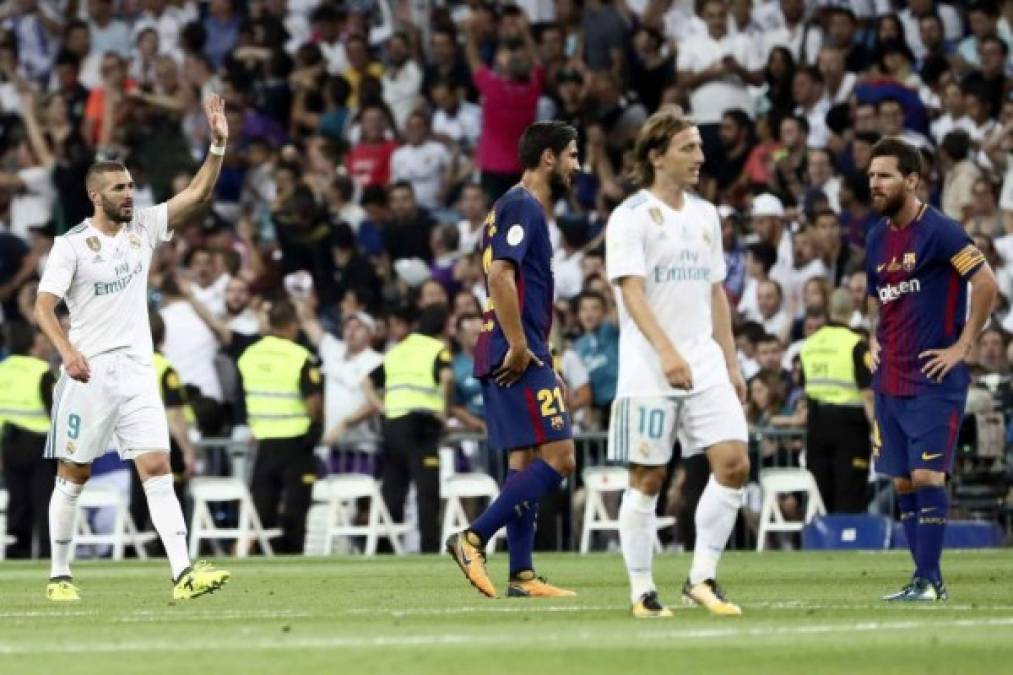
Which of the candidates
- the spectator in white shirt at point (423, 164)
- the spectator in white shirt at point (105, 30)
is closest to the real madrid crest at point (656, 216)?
the spectator in white shirt at point (423, 164)

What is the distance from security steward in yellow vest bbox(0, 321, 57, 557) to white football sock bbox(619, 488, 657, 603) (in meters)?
12.7

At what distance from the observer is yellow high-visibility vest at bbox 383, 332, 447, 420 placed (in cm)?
2284

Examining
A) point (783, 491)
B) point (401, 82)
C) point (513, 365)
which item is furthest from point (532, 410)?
point (401, 82)

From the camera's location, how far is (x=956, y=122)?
82.4ft

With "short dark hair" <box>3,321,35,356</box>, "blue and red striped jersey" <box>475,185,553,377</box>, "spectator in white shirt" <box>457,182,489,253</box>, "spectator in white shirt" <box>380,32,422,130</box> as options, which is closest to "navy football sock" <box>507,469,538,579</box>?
"blue and red striped jersey" <box>475,185,553,377</box>

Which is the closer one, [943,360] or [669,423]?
[669,423]

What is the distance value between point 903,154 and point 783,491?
9.36 metres

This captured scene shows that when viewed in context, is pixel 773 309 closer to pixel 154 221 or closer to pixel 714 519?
pixel 154 221

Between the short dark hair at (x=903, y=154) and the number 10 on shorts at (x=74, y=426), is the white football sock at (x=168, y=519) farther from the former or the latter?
the short dark hair at (x=903, y=154)

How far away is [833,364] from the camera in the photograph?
70.7 ft

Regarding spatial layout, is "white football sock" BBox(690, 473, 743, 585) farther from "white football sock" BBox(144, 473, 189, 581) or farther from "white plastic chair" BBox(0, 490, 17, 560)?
"white plastic chair" BBox(0, 490, 17, 560)

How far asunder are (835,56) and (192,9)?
379 inches

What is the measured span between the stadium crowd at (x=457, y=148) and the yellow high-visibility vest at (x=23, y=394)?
1.62 ft

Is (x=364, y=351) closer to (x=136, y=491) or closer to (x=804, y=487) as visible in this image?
(x=136, y=491)
